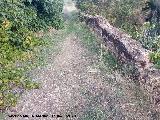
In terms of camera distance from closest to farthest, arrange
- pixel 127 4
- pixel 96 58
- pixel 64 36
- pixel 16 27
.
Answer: pixel 96 58 < pixel 16 27 < pixel 64 36 < pixel 127 4

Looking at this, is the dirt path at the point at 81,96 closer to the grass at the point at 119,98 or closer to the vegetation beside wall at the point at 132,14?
the grass at the point at 119,98

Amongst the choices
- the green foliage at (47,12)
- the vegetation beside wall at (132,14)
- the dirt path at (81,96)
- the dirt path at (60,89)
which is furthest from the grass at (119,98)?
the vegetation beside wall at (132,14)

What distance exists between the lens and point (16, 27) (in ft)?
64.8

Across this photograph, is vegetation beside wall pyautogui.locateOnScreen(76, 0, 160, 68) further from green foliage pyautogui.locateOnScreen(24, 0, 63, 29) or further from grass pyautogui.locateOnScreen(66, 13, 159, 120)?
grass pyautogui.locateOnScreen(66, 13, 159, 120)

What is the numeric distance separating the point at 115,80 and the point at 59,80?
2234 mm

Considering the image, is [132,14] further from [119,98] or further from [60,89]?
[119,98]

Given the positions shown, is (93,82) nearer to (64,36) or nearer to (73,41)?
(73,41)

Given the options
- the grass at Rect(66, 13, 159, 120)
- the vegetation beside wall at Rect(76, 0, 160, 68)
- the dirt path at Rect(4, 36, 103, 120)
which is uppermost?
the grass at Rect(66, 13, 159, 120)

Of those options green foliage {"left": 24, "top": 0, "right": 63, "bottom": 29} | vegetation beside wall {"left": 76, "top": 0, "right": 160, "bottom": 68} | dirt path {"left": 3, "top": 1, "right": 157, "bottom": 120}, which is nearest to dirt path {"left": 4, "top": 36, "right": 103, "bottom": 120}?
dirt path {"left": 3, "top": 1, "right": 157, "bottom": 120}

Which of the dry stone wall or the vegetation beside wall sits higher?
the dry stone wall

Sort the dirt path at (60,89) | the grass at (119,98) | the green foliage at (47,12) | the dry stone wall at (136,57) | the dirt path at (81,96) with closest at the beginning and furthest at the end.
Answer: the grass at (119,98)
the dirt path at (81,96)
the dirt path at (60,89)
the dry stone wall at (136,57)
the green foliage at (47,12)

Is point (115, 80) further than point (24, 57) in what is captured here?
No

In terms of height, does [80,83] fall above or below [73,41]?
above

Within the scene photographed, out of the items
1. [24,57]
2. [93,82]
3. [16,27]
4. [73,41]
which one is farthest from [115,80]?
[73,41]
